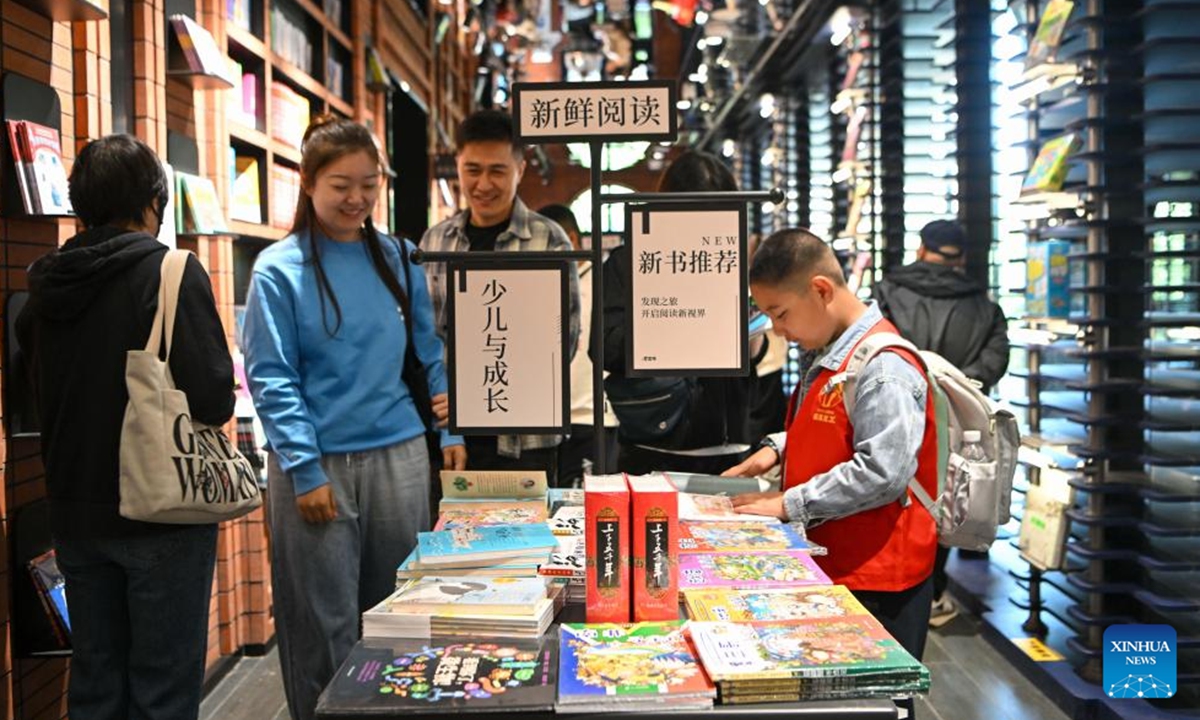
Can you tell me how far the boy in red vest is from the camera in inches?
85.9

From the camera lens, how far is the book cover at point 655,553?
1.71 m

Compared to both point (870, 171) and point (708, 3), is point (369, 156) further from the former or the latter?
point (708, 3)

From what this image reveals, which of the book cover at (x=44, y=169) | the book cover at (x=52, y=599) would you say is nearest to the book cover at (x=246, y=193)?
the book cover at (x=44, y=169)

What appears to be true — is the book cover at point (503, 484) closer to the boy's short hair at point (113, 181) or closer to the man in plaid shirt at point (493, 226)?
the man in plaid shirt at point (493, 226)

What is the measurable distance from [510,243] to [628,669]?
169cm

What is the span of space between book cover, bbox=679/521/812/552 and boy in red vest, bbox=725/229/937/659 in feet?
0.26

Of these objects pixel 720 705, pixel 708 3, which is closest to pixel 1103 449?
pixel 720 705

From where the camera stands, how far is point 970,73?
529 centimetres

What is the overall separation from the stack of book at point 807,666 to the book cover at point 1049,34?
297cm

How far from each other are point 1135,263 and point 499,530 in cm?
271

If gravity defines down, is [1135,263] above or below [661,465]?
above

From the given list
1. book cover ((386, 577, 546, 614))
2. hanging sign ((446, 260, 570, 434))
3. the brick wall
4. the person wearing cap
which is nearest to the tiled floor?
the brick wall

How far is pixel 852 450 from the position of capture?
2.32 metres

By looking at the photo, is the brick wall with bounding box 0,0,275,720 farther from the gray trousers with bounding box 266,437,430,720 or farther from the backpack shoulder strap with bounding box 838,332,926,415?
the backpack shoulder strap with bounding box 838,332,926,415
